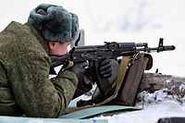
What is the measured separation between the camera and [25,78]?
199 centimetres

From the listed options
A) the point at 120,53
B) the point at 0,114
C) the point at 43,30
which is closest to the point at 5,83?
the point at 0,114

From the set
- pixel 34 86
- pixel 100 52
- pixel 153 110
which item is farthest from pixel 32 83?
pixel 100 52

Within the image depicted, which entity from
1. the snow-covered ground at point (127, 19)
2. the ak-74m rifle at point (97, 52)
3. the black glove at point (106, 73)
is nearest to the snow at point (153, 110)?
the black glove at point (106, 73)

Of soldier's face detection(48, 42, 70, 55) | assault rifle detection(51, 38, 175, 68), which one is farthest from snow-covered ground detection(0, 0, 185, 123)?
soldier's face detection(48, 42, 70, 55)

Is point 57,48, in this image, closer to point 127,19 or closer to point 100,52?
point 100,52

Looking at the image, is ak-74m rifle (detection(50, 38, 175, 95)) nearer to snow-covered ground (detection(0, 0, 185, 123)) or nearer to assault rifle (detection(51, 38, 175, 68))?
assault rifle (detection(51, 38, 175, 68))

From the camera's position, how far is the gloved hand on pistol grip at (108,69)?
254 centimetres

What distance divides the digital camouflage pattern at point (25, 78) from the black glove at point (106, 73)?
0.48 m

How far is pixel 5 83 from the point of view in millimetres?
2055

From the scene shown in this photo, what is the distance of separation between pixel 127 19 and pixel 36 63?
4.79m

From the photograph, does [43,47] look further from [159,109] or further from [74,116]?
[159,109]

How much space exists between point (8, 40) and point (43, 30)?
155mm

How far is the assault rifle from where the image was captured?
7.69 ft

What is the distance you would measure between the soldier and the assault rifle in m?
0.14
